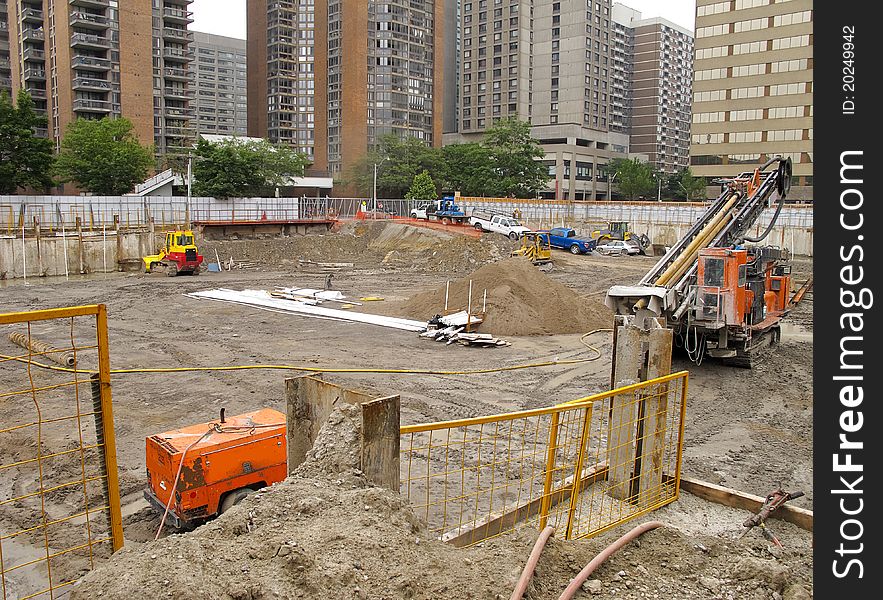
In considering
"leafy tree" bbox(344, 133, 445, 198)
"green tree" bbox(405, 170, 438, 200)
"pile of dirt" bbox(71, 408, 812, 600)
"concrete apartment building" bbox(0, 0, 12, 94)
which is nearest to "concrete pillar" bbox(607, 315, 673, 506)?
"pile of dirt" bbox(71, 408, 812, 600)

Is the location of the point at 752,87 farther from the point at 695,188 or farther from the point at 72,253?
the point at 72,253

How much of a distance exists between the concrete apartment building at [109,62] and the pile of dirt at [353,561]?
74.4 meters

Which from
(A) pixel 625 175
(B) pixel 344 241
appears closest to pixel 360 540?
(B) pixel 344 241

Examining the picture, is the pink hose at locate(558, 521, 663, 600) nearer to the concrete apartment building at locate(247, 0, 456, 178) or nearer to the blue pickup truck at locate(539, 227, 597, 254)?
the blue pickup truck at locate(539, 227, 597, 254)

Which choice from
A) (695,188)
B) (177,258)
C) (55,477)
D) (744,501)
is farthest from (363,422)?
(695,188)

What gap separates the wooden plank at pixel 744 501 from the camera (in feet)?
23.9

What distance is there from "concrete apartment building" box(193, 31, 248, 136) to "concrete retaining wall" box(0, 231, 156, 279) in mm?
105941

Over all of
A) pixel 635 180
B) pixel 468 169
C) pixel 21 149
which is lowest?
pixel 21 149

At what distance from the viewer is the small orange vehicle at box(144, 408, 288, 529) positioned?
24.3ft

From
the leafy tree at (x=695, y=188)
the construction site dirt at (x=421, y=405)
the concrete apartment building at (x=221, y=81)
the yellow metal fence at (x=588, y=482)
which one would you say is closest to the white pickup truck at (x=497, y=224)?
the construction site dirt at (x=421, y=405)

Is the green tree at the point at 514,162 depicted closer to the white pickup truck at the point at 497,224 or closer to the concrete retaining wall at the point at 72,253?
the white pickup truck at the point at 497,224

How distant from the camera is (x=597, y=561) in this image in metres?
5.08

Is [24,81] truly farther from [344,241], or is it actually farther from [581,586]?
[581,586]

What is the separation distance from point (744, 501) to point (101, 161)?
60279mm
